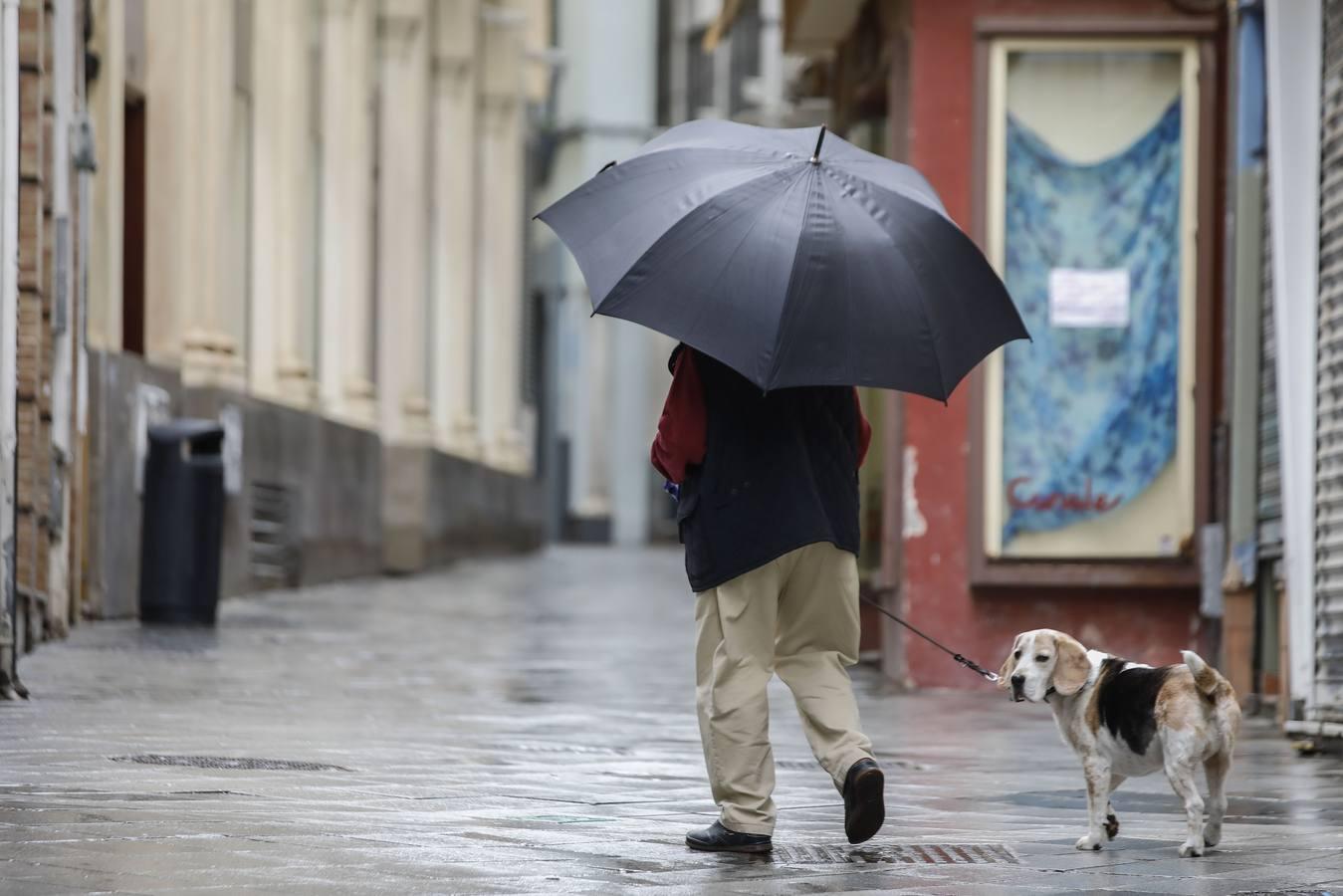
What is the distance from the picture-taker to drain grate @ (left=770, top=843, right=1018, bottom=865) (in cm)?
623

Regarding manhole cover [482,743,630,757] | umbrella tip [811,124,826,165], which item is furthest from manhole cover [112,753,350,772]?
umbrella tip [811,124,826,165]

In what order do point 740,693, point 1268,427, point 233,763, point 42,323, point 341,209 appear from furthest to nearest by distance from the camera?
point 341,209 < point 42,323 < point 1268,427 < point 233,763 < point 740,693

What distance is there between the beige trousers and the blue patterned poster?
6.54 m

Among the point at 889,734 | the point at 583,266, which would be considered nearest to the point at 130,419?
the point at 889,734

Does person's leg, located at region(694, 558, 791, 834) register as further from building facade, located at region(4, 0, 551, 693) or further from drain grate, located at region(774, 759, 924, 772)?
building facade, located at region(4, 0, 551, 693)

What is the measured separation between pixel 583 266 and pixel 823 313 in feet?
2.03

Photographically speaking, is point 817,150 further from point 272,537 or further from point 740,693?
point 272,537

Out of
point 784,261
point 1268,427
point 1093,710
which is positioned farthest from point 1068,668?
point 1268,427

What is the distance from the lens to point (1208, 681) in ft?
20.3

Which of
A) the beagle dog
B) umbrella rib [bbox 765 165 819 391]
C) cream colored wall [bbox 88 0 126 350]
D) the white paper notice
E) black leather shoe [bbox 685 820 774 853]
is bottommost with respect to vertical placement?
black leather shoe [bbox 685 820 774 853]

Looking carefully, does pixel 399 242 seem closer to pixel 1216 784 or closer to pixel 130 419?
pixel 130 419

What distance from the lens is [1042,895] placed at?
18.6ft

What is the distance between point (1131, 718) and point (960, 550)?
264 inches

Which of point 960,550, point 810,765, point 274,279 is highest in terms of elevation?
point 274,279
